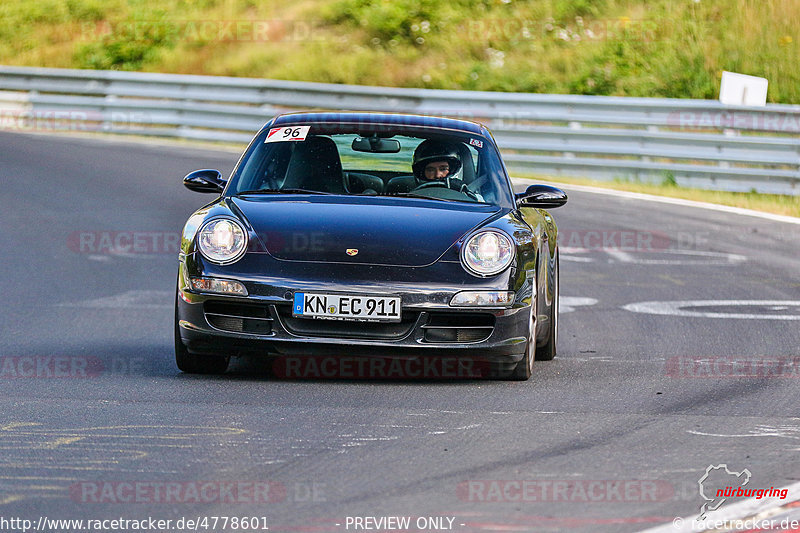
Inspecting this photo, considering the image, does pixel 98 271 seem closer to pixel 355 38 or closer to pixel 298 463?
pixel 298 463

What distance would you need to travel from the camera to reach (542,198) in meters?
7.71

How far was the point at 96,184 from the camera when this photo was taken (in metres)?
17.2

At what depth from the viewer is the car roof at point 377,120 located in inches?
315

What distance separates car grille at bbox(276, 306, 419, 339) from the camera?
Result: 6.57 m

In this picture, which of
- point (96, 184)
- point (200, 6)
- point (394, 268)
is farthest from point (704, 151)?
point (200, 6)

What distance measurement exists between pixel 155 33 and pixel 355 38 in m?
5.22

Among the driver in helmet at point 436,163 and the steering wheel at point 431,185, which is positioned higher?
the driver in helmet at point 436,163

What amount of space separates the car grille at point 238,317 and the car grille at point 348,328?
0.09m

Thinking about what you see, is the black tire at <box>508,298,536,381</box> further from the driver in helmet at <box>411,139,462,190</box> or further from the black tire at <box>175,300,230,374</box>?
the black tire at <box>175,300,230,374</box>

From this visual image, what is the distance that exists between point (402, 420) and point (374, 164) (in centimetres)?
263
